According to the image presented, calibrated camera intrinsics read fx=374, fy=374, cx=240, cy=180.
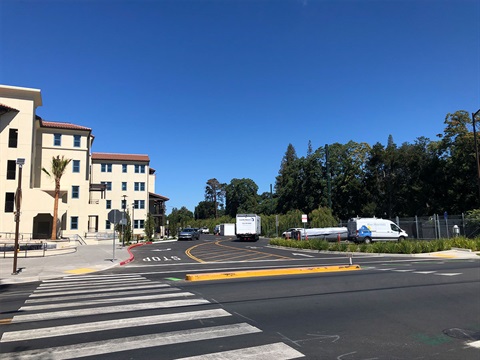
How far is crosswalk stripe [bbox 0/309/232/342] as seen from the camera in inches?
240

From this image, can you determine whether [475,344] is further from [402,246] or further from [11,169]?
[11,169]

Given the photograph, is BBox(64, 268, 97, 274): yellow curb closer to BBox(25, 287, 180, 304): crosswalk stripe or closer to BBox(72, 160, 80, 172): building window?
BBox(25, 287, 180, 304): crosswalk stripe

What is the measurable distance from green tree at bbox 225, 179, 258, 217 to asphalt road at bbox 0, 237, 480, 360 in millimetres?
108962

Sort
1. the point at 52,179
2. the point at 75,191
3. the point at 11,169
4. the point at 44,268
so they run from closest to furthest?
the point at 44,268 → the point at 11,169 → the point at 52,179 → the point at 75,191

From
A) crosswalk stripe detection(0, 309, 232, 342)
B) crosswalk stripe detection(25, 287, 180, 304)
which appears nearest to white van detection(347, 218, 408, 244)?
crosswalk stripe detection(25, 287, 180, 304)

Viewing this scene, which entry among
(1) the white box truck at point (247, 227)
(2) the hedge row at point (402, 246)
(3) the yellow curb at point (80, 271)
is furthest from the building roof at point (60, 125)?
(3) the yellow curb at point (80, 271)

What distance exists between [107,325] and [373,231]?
31351mm

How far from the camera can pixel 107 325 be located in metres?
6.64

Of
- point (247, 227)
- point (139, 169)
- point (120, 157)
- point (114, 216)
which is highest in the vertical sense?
point (120, 157)

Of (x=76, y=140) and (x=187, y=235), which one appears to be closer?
(x=76, y=140)

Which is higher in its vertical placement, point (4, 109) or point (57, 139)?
point (4, 109)

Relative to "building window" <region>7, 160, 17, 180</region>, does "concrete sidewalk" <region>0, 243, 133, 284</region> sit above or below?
below

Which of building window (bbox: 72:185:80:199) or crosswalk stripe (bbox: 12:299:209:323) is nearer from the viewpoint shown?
crosswalk stripe (bbox: 12:299:209:323)

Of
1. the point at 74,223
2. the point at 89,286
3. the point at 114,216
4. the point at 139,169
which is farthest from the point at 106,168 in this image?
the point at 89,286
